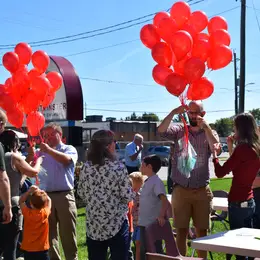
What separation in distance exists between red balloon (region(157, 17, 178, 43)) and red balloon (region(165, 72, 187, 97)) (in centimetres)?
44

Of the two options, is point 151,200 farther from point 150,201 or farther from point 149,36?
point 149,36

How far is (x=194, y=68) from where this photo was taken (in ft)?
14.1

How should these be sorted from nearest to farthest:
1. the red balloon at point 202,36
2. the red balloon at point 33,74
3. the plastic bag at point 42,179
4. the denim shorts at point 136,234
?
the red balloon at point 202,36 → the denim shorts at point 136,234 → the plastic bag at point 42,179 → the red balloon at point 33,74

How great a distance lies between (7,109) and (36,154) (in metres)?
0.70

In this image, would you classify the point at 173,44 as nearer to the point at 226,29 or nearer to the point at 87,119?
the point at 226,29

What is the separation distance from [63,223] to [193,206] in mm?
1603

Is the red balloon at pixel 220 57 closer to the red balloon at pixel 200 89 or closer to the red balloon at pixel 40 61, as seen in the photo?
the red balloon at pixel 200 89

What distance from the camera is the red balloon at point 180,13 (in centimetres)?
462

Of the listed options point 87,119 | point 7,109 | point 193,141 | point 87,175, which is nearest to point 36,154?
point 7,109

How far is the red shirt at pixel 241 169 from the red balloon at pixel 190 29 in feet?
4.64

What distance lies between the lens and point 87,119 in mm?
56062

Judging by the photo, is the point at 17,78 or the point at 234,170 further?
the point at 17,78

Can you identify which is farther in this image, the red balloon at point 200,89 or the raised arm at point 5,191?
the red balloon at point 200,89

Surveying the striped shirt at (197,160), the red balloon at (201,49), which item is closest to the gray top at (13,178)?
the striped shirt at (197,160)
